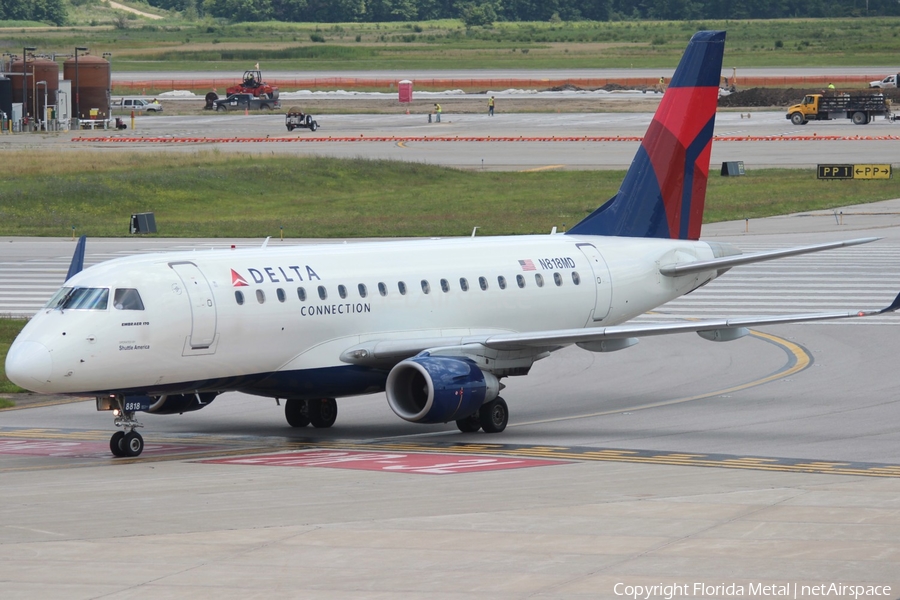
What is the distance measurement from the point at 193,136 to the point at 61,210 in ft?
143

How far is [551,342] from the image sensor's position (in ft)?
97.3

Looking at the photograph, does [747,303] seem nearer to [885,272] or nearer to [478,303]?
[885,272]

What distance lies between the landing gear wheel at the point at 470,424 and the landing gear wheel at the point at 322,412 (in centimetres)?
299

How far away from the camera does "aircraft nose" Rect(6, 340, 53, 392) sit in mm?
25500

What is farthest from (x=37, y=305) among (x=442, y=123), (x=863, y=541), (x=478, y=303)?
(x=442, y=123)

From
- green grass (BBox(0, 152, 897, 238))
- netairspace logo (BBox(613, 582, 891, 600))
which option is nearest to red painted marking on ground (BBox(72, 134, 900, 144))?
green grass (BBox(0, 152, 897, 238))

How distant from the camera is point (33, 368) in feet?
83.7

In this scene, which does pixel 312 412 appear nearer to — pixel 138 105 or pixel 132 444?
pixel 132 444

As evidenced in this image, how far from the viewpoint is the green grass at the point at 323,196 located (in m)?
70.4

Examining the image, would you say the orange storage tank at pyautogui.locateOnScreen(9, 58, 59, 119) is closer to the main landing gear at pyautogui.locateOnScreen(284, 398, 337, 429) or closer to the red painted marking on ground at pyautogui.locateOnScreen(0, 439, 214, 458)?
the main landing gear at pyautogui.locateOnScreen(284, 398, 337, 429)

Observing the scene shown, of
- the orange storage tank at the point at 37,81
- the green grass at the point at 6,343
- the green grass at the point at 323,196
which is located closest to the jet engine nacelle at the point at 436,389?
the green grass at the point at 6,343

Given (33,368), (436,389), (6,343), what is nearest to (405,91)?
(6,343)

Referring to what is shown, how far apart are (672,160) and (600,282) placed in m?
4.36

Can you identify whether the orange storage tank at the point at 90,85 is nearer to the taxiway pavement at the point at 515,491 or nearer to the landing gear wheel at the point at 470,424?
the taxiway pavement at the point at 515,491
